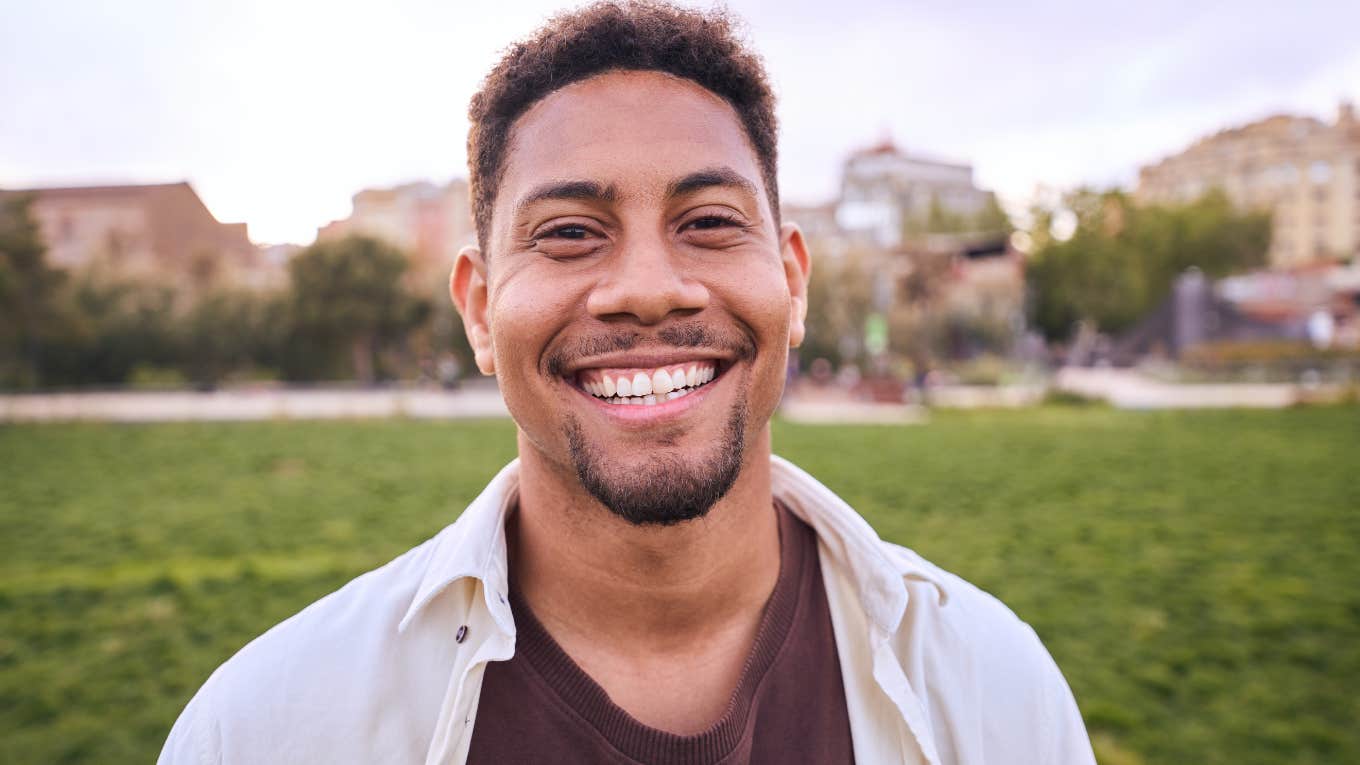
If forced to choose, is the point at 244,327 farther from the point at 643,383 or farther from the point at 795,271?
the point at 643,383

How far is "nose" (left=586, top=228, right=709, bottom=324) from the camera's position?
5.21ft

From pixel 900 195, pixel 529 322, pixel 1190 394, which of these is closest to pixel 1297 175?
pixel 900 195

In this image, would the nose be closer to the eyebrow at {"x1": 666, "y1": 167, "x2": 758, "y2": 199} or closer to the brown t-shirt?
the eyebrow at {"x1": 666, "y1": 167, "x2": 758, "y2": 199}

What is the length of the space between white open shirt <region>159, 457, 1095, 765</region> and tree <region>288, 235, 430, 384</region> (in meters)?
35.6

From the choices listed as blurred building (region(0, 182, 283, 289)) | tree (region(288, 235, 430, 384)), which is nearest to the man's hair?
tree (region(288, 235, 430, 384))

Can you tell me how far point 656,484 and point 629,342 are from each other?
0.28m

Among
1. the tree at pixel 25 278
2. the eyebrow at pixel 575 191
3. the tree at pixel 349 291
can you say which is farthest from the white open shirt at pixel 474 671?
the tree at pixel 349 291

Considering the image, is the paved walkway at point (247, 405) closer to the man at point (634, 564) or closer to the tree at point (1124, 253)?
the man at point (634, 564)

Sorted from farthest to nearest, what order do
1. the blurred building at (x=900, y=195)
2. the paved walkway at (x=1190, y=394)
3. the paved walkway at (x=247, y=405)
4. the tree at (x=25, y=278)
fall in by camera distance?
the blurred building at (x=900, y=195) < the tree at (x=25, y=278) < the paved walkway at (x=1190, y=394) < the paved walkway at (x=247, y=405)

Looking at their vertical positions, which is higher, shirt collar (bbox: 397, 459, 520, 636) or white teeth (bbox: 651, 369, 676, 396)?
white teeth (bbox: 651, 369, 676, 396)

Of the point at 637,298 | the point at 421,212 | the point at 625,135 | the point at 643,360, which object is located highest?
the point at 421,212

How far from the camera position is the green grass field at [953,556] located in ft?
14.4

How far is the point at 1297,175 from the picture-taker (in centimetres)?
8325

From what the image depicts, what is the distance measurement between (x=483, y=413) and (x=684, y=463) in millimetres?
21493
